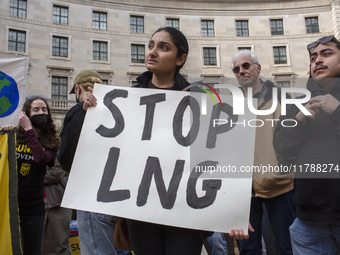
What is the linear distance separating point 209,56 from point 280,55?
20.6 feet

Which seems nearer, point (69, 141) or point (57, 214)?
point (69, 141)

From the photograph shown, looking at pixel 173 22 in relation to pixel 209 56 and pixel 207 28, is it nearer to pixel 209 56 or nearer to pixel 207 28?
pixel 207 28

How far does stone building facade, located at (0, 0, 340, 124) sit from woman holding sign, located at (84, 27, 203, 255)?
73.2 feet

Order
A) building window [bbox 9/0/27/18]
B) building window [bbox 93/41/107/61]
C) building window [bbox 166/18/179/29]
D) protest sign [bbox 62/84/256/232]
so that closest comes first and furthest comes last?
protest sign [bbox 62/84/256/232]
building window [bbox 9/0/27/18]
building window [bbox 93/41/107/61]
building window [bbox 166/18/179/29]

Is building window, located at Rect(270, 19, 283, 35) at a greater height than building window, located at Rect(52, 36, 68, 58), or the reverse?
building window, located at Rect(270, 19, 283, 35)

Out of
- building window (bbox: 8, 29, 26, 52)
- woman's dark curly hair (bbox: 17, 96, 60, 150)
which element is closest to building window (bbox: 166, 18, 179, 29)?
building window (bbox: 8, 29, 26, 52)

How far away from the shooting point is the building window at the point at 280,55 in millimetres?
27641

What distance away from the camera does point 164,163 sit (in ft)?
6.13

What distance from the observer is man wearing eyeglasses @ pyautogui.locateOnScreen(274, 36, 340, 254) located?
71.0 inches

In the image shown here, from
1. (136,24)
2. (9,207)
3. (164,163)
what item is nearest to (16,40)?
(136,24)

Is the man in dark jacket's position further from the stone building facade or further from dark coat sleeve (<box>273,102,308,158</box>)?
the stone building facade

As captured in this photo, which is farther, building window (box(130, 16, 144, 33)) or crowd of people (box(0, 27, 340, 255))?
building window (box(130, 16, 144, 33))

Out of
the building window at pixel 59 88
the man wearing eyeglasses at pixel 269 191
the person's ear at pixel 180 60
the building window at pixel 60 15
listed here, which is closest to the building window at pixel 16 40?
the building window at pixel 60 15

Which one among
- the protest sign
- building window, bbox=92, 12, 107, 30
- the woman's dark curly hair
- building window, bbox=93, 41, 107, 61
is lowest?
the protest sign
